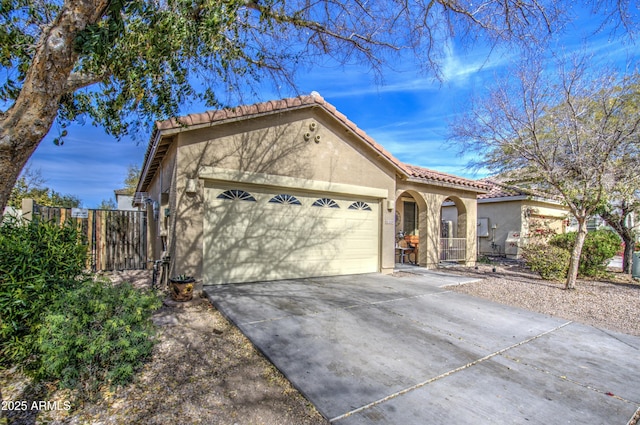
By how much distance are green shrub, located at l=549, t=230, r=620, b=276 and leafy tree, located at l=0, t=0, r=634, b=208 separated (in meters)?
8.21

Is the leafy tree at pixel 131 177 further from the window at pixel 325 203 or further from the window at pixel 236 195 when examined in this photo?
the window at pixel 325 203

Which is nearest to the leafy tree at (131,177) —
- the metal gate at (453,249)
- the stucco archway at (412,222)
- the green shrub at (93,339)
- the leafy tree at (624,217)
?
the stucco archway at (412,222)

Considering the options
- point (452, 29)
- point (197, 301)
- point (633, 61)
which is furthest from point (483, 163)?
point (197, 301)

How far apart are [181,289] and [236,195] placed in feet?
8.42

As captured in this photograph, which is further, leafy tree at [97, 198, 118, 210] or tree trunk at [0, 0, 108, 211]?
leafy tree at [97, 198, 118, 210]

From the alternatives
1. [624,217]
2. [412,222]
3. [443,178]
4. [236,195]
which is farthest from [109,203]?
[624,217]

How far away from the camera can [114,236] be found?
1097cm

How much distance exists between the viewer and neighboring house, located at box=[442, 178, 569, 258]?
1647 cm

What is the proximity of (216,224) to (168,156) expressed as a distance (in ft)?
8.34

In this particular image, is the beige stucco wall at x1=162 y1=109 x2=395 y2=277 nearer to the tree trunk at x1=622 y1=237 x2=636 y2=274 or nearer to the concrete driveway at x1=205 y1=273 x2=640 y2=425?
the concrete driveway at x1=205 y1=273 x2=640 y2=425

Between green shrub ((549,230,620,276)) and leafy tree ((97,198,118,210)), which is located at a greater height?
leafy tree ((97,198,118,210))

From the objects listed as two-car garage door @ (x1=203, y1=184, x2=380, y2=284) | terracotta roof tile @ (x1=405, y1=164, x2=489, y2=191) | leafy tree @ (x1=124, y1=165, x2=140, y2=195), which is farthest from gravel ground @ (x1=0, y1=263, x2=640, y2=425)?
leafy tree @ (x1=124, y1=165, x2=140, y2=195)

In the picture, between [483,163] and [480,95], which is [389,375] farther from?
[483,163]

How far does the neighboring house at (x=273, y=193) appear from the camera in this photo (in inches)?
278
